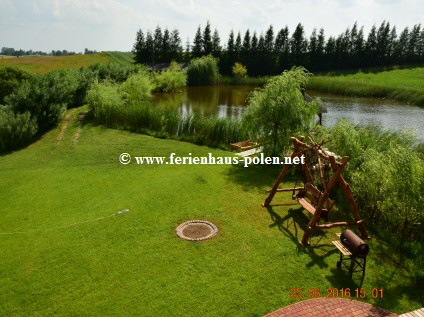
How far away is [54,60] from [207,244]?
215ft

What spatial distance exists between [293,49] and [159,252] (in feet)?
250

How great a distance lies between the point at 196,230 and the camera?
9734mm

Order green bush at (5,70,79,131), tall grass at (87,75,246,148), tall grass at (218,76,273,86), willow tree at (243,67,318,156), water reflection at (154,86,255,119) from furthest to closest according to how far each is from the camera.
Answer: tall grass at (218,76,273,86), water reflection at (154,86,255,119), green bush at (5,70,79,131), tall grass at (87,75,246,148), willow tree at (243,67,318,156)

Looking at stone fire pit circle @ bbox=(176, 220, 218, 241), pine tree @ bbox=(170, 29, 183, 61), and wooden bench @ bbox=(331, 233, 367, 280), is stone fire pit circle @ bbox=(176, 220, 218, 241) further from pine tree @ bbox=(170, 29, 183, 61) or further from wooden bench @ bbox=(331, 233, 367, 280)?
pine tree @ bbox=(170, 29, 183, 61)

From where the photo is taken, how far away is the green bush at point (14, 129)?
1855cm

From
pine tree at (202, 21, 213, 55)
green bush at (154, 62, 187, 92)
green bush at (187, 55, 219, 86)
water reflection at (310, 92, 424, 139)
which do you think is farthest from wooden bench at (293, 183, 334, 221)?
pine tree at (202, 21, 213, 55)

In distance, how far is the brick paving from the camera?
6.61m

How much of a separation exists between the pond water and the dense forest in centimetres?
2566

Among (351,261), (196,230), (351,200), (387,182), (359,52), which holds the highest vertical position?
(359,52)

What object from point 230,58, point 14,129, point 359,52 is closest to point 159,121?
point 14,129

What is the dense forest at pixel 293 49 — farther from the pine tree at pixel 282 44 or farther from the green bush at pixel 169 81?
the green bush at pixel 169 81

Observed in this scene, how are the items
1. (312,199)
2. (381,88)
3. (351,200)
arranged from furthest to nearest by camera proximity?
(381,88) → (312,199) → (351,200)

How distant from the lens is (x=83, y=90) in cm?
2991

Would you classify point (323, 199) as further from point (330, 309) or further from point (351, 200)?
point (330, 309)
